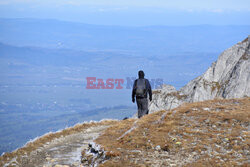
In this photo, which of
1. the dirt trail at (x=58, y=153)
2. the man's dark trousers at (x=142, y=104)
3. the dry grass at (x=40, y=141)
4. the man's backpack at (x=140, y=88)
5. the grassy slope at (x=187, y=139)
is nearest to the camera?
the grassy slope at (x=187, y=139)

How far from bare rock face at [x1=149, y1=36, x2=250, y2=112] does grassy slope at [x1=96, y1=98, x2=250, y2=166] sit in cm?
5748

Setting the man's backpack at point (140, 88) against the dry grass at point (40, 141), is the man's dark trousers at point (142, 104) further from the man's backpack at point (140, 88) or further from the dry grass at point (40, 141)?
the dry grass at point (40, 141)

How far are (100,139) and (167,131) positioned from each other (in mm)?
4049

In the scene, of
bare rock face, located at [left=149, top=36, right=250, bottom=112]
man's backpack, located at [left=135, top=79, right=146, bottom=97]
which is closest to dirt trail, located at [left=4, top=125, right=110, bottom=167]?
man's backpack, located at [left=135, top=79, right=146, bottom=97]

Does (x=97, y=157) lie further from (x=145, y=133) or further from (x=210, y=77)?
(x=210, y=77)

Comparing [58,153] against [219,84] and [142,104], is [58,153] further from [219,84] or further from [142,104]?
[219,84]

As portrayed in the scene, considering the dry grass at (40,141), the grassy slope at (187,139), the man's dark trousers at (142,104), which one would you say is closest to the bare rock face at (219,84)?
the dry grass at (40,141)

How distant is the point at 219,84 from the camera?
272 feet

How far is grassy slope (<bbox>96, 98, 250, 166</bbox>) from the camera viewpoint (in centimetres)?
1420

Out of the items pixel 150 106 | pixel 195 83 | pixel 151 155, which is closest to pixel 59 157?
pixel 151 155

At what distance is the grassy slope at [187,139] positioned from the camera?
1420 cm

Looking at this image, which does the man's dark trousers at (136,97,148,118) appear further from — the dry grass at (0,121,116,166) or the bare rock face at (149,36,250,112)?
the bare rock face at (149,36,250,112)

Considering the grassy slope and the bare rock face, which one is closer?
the grassy slope

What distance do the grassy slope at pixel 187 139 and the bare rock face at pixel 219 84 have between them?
5748 centimetres
